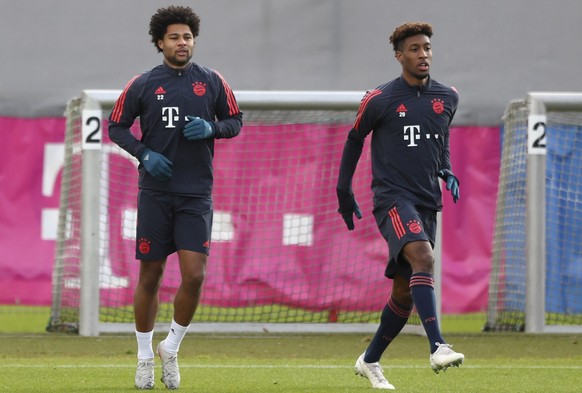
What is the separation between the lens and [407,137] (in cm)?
693

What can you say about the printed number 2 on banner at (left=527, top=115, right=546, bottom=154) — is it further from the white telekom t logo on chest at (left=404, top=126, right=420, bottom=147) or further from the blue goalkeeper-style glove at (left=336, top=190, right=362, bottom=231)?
the white telekom t logo on chest at (left=404, top=126, right=420, bottom=147)

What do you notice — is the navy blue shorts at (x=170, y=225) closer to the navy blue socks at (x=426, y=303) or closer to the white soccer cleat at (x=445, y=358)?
the navy blue socks at (x=426, y=303)

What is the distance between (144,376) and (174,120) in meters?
1.39

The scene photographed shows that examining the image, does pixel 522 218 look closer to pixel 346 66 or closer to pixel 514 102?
pixel 514 102

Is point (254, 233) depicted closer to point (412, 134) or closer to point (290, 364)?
point (290, 364)

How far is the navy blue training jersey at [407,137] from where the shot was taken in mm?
6898

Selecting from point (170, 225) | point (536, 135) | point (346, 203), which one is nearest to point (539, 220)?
point (536, 135)

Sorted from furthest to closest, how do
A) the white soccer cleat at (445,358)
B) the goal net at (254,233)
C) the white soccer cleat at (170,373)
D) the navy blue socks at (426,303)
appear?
the goal net at (254,233) → the white soccer cleat at (170,373) → the navy blue socks at (426,303) → the white soccer cleat at (445,358)

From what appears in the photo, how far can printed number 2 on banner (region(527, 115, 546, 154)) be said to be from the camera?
35.6 feet

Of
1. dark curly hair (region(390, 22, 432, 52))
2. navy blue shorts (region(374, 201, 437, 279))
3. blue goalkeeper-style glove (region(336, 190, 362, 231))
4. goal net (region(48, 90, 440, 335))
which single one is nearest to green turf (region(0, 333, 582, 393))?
goal net (region(48, 90, 440, 335))

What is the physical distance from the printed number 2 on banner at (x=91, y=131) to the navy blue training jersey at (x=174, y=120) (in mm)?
3306

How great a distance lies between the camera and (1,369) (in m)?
7.93

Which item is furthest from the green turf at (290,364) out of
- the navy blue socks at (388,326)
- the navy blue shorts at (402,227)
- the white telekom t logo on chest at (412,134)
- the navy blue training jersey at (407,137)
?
the white telekom t logo on chest at (412,134)

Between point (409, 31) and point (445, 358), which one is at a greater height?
point (409, 31)
